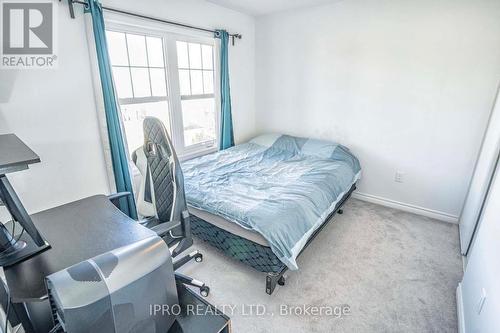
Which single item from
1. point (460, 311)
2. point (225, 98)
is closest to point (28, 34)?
point (225, 98)

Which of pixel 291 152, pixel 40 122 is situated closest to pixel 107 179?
pixel 40 122

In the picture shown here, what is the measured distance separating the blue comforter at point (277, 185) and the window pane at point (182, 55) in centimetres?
111

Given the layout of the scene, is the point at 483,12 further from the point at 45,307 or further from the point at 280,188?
the point at 45,307

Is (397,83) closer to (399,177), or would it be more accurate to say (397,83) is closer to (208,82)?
(399,177)

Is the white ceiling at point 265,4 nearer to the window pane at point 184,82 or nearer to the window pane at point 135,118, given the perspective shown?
the window pane at point 184,82

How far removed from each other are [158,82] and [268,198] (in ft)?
5.82

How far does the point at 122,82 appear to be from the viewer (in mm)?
2463

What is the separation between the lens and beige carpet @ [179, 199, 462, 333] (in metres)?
1.61

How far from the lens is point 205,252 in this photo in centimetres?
226

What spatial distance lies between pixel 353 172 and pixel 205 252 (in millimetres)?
1834

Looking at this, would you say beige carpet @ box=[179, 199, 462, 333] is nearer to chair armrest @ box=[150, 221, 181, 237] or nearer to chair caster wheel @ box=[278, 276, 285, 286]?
chair caster wheel @ box=[278, 276, 285, 286]

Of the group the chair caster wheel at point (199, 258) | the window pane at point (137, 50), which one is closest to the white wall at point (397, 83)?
the window pane at point (137, 50)

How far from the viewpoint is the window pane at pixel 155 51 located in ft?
8.61

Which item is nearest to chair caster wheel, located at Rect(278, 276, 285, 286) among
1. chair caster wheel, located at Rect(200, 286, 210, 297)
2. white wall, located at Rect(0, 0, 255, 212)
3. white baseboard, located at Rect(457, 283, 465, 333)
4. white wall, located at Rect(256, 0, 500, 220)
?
chair caster wheel, located at Rect(200, 286, 210, 297)
